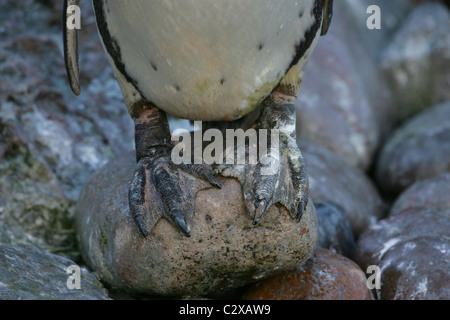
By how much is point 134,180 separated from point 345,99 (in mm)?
2016

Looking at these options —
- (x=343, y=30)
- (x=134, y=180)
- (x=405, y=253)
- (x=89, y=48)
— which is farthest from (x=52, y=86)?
(x=343, y=30)

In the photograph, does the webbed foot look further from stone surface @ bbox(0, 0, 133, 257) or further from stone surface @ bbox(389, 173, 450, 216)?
stone surface @ bbox(389, 173, 450, 216)

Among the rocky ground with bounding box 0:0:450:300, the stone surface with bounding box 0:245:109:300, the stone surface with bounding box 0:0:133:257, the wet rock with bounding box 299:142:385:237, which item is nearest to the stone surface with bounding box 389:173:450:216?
the rocky ground with bounding box 0:0:450:300

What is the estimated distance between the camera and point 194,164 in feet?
5.95

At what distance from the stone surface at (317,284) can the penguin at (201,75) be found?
260 mm

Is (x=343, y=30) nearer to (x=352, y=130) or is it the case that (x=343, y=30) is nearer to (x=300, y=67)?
(x=352, y=130)

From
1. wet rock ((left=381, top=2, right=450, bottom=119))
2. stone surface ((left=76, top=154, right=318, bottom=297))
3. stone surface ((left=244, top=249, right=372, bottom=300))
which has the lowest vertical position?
stone surface ((left=244, top=249, right=372, bottom=300))

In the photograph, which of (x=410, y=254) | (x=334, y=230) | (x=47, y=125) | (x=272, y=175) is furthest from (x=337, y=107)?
(x=272, y=175)

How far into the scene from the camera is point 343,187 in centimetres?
279

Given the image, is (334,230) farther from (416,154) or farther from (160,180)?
(416,154)

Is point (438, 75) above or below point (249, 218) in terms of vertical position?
above

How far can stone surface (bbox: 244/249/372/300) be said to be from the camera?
6.09 feet

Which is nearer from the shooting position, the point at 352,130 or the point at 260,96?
the point at 260,96

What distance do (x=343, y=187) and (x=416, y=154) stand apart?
610 mm
